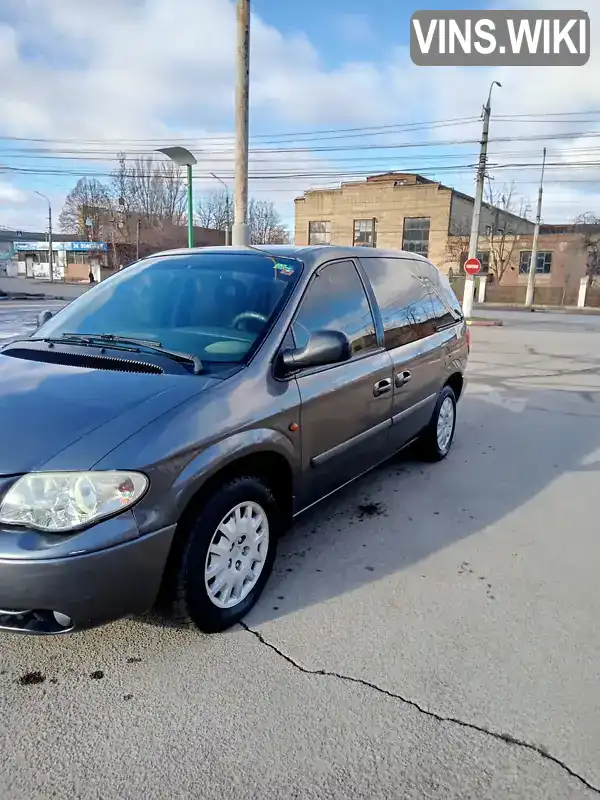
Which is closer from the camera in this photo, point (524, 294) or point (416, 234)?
point (524, 294)

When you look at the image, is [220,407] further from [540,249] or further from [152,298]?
[540,249]

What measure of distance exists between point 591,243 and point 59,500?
2001 inches

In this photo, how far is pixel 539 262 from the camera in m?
48.2

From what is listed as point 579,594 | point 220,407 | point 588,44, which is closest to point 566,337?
point 588,44

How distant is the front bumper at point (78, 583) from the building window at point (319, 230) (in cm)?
5665

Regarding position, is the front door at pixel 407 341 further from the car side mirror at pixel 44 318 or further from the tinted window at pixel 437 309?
the car side mirror at pixel 44 318

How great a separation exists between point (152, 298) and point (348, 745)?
2.56 m

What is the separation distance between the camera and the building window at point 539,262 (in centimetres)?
4762

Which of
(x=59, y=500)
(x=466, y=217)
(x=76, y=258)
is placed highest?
(x=466, y=217)

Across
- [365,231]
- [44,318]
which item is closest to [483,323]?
[44,318]

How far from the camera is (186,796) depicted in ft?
5.99

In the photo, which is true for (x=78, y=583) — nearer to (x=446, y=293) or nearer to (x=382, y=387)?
(x=382, y=387)

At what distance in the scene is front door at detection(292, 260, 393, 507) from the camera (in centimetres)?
312

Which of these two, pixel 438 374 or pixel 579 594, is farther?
pixel 438 374
